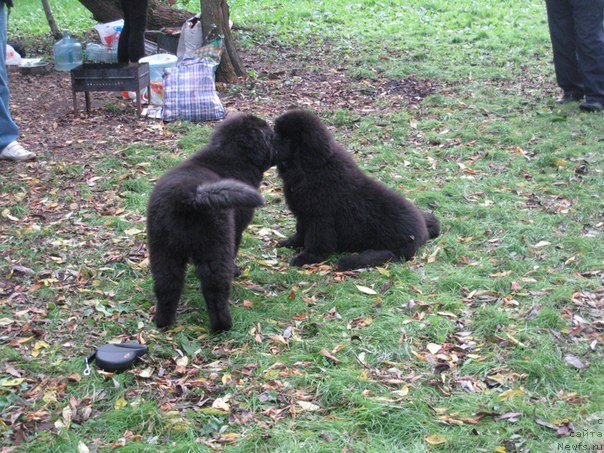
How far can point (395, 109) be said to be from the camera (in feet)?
29.0

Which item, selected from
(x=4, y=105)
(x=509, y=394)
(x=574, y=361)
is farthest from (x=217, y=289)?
(x=4, y=105)

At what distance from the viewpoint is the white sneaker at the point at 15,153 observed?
23.2 feet

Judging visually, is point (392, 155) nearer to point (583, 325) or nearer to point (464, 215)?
point (464, 215)

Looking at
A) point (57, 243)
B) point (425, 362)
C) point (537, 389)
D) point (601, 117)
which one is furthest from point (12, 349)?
point (601, 117)

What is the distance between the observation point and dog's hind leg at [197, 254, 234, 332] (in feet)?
13.3

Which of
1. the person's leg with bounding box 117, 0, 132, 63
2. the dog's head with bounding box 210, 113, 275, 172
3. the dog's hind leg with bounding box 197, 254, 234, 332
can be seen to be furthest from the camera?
the person's leg with bounding box 117, 0, 132, 63

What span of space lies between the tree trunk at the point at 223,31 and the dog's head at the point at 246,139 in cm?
494

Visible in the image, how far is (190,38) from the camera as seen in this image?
9664mm

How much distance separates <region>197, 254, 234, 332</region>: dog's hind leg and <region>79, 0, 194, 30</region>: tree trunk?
839 centimetres

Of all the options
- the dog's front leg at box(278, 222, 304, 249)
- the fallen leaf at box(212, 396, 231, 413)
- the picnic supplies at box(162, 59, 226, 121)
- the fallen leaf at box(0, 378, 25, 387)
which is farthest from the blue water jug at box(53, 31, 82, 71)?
the fallen leaf at box(212, 396, 231, 413)

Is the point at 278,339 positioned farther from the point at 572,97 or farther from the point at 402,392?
the point at 572,97

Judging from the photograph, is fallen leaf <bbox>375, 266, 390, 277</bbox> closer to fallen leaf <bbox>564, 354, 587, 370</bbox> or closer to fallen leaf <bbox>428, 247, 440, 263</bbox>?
fallen leaf <bbox>428, 247, 440, 263</bbox>

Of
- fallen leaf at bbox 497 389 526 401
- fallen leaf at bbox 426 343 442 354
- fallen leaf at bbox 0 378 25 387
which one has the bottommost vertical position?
fallen leaf at bbox 0 378 25 387

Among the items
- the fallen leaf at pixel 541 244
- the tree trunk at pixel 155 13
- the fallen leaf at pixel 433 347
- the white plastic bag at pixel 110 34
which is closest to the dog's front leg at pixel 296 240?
the fallen leaf at pixel 433 347
